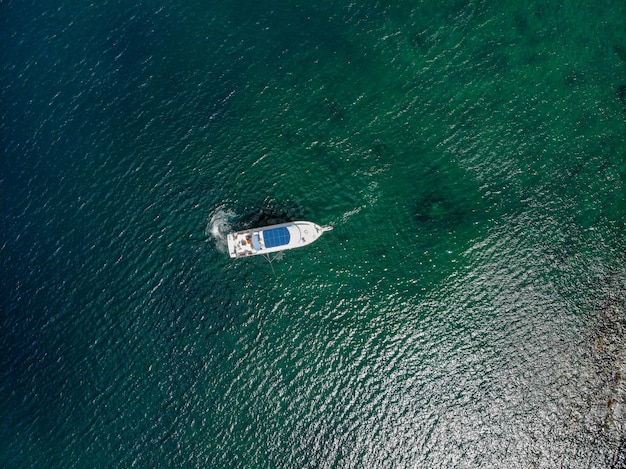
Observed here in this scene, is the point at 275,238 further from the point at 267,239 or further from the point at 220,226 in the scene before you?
the point at 220,226

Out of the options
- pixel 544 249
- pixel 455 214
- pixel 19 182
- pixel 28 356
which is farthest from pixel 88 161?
pixel 544 249

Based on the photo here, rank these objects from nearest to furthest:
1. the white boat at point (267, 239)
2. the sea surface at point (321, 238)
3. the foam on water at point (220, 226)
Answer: the sea surface at point (321, 238)
the white boat at point (267, 239)
the foam on water at point (220, 226)

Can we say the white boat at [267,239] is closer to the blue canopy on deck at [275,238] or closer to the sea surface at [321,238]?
the blue canopy on deck at [275,238]

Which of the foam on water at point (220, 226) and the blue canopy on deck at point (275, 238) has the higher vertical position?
the foam on water at point (220, 226)

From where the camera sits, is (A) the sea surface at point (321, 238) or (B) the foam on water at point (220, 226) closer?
(A) the sea surface at point (321, 238)

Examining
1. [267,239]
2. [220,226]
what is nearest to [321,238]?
[267,239]

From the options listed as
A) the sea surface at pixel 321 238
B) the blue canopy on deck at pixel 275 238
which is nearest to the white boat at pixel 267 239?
the blue canopy on deck at pixel 275 238

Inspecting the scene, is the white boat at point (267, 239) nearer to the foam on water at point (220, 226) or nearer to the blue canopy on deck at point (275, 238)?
the blue canopy on deck at point (275, 238)

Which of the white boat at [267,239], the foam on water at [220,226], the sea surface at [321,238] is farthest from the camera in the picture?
the foam on water at [220,226]
